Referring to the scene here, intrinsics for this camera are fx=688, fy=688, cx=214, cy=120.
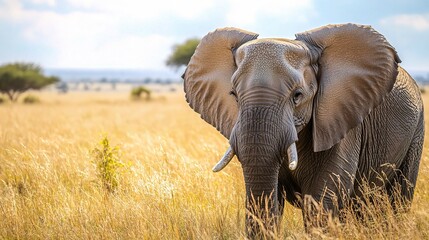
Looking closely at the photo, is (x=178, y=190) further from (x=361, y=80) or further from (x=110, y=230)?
(x=361, y=80)

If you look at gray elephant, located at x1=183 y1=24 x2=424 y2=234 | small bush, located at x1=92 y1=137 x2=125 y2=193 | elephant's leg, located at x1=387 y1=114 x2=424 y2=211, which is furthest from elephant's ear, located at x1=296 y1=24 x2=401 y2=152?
small bush, located at x1=92 y1=137 x2=125 y2=193

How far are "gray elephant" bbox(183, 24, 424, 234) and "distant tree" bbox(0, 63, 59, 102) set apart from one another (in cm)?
4317

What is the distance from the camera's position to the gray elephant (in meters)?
4.99

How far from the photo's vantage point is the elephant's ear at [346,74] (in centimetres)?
560

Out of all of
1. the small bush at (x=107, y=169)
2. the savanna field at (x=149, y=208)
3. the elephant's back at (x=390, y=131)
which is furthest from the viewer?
the small bush at (x=107, y=169)

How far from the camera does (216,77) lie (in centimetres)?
606

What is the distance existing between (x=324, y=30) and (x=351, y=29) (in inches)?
9.5

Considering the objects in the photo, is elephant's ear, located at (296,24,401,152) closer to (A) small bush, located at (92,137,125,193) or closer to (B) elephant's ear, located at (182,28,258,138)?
(B) elephant's ear, located at (182,28,258,138)

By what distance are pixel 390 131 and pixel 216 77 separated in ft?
6.22

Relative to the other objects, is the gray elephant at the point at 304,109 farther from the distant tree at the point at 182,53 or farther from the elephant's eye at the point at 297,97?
the distant tree at the point at 182,53

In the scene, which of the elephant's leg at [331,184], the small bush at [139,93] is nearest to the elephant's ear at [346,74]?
the elephant's leg at [331,184]

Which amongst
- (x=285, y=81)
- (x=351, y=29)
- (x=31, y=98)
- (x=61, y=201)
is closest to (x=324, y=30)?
(x=351, y=29)

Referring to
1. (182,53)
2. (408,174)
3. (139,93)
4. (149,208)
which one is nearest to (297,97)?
(149,208)

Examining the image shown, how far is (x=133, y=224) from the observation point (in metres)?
6.52
